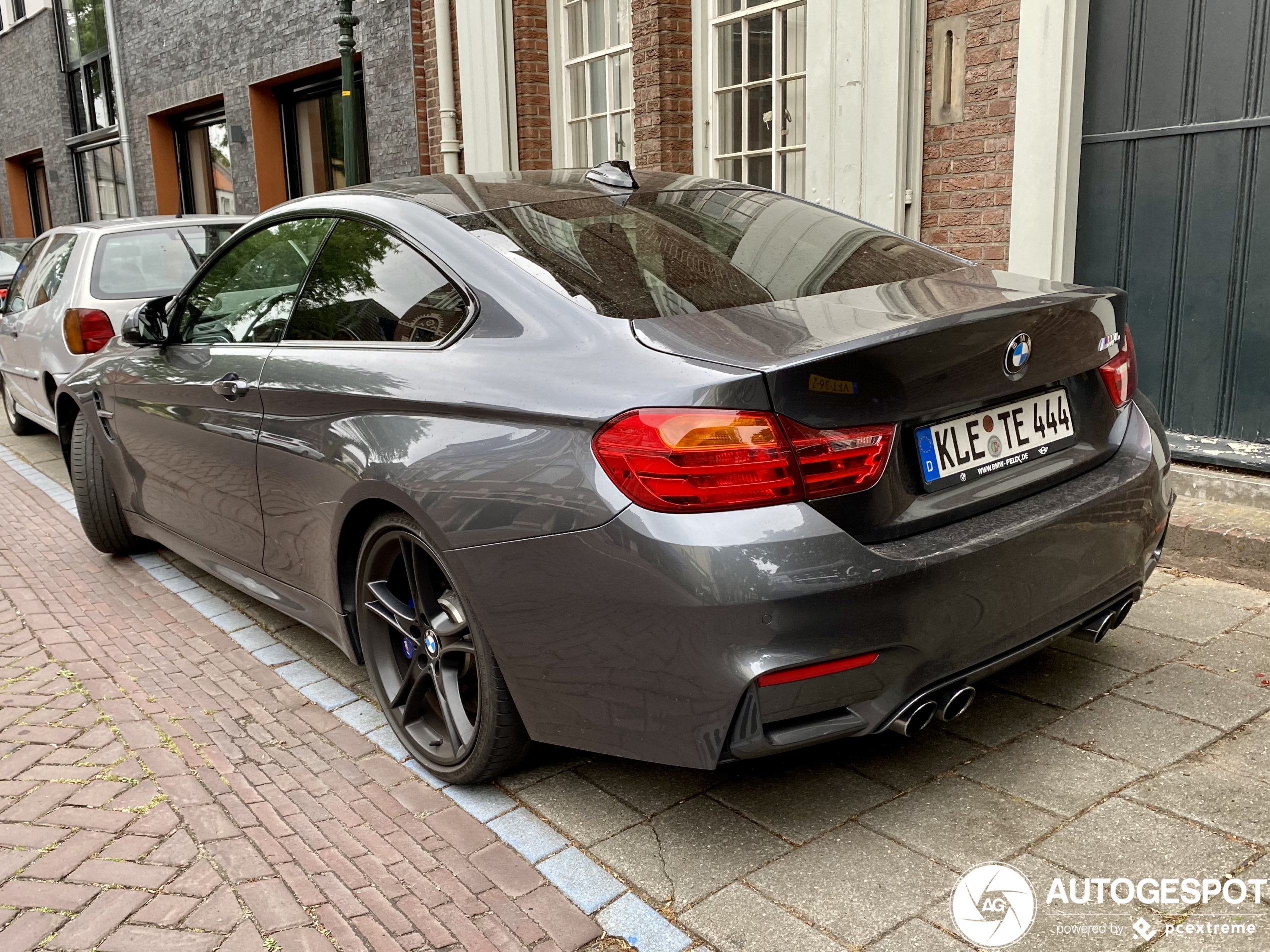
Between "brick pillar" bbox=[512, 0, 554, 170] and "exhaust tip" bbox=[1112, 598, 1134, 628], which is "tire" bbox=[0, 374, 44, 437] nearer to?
"brick pillar" bbox=[512, 0, 554, 170]

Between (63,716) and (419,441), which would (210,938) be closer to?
(419,441)

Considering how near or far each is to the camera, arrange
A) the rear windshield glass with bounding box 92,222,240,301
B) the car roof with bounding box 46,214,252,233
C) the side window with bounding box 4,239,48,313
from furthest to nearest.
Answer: the side window with bounding box 4,239,48,313 < the car roof with bounding box 46,214,252,233 < the rear windshield glass with bounding box 92,222,240,301

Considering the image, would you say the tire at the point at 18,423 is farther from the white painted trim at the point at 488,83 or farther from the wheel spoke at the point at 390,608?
the wheel spoke at the point at 390,608

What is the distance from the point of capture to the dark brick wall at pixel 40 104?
69.2 ft

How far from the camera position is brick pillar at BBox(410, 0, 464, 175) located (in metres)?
10.5

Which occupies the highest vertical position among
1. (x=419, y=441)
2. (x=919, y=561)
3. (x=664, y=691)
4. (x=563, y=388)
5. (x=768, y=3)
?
(x=768, y=3)

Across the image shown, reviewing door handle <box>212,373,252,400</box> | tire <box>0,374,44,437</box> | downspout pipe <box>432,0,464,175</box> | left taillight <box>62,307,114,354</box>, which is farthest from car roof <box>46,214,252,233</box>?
door handle <box>212,373,252,400</box>

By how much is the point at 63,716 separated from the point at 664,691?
2.28m

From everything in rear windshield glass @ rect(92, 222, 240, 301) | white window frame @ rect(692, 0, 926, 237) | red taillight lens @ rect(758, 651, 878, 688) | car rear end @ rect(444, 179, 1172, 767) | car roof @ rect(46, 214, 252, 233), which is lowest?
red taillight lens @ rect(758, 651, 878, 688)

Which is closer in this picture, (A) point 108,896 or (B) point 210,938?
(B) point 210,938

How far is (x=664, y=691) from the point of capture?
90.3 inches

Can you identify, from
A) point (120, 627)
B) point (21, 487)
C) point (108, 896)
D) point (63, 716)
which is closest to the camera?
point (108, 896)

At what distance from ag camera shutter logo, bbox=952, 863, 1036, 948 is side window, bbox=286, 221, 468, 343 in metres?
1.76

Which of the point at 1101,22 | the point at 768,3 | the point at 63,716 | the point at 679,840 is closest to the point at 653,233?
the point at 679,840
